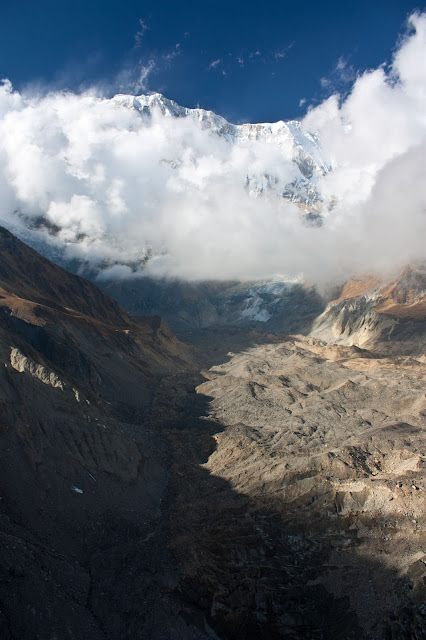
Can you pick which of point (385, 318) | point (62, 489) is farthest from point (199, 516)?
point (385, 318)

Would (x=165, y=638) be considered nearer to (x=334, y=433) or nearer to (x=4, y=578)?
(x=4, y=578)

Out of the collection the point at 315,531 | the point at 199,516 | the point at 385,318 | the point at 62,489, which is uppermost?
the point at 385,318

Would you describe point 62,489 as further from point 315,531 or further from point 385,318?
point 385,318

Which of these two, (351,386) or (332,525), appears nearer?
(332,525)

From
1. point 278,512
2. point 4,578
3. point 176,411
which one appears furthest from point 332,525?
point 176,411

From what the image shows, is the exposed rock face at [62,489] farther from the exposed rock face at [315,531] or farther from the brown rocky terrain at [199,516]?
the exposed rock face at [315,531]

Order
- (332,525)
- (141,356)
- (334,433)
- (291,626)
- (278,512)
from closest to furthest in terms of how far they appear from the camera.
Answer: (291,626), (332,525), (278,512), (334,433), (141,356)

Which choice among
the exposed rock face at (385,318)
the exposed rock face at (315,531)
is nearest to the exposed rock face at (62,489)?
the exposed rock face at (315,531)

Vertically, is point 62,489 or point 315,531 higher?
point 62,489
